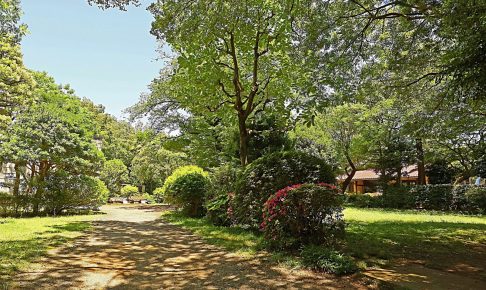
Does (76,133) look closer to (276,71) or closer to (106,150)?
(276,71)

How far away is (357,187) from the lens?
38344 mm

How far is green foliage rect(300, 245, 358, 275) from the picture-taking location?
4.81 metres

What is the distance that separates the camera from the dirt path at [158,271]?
4.44 m

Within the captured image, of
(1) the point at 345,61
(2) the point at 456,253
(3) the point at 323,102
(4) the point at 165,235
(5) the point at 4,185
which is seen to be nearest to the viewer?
(3) the point at 323,102

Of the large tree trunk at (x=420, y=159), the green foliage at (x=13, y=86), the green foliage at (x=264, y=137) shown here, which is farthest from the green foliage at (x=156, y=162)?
the large tree trunk at (x=420, y=159)

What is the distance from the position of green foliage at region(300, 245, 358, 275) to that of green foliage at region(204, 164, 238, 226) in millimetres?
4601

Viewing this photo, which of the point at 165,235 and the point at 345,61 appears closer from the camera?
the point at 345,61

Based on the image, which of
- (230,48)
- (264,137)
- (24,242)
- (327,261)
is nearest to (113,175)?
(264,137)

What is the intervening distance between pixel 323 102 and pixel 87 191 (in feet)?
45.3

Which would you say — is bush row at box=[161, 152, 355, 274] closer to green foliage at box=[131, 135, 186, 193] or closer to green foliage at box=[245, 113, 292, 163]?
green foliage at box=[245, 113, 292, 163]

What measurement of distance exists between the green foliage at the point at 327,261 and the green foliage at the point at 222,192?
15.1 ft

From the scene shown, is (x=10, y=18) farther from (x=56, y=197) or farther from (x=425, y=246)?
(x=425, y=246)

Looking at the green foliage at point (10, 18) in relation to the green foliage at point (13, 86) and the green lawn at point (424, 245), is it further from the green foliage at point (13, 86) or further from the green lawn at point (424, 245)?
the green lawn at point (424, 245)

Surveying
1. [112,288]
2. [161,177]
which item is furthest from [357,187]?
[112,288]
